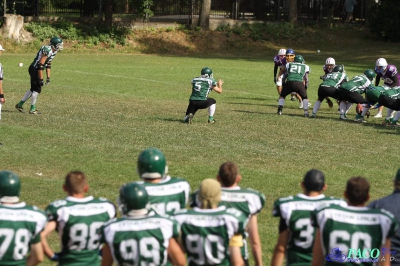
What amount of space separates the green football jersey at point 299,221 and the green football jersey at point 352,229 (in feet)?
1.38

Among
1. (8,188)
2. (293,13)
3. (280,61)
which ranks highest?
(293,13)

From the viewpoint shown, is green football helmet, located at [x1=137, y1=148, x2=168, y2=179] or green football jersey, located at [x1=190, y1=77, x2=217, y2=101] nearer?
green football helmet, located at [x1=137, y1=148, x2=168, y2=179]

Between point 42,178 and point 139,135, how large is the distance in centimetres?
439

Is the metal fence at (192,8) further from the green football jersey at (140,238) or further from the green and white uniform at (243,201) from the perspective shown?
the green football jersey at (140,238)

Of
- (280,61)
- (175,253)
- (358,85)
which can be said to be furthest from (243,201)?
(280,61)

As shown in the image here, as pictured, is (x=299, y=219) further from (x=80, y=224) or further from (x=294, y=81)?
(x=294, y=81)

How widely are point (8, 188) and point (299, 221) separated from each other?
2461 millimetres

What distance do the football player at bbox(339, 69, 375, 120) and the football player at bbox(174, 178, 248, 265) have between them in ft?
46.5

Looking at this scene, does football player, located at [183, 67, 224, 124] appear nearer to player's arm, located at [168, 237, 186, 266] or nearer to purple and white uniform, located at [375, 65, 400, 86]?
purple and white uniform, located at [375, 65, 400, 86]

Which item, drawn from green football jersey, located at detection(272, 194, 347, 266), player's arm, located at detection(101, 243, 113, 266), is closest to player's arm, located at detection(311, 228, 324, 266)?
green football jersey, located at detection(272, 194, 347, 266)

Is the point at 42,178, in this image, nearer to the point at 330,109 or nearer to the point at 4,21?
the point at 330,109

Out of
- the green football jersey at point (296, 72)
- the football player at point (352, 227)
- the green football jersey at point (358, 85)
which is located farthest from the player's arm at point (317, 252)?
the green football jersey at point (296, 72)

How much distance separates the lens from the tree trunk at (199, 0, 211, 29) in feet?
141

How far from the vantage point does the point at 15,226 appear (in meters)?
6.27
